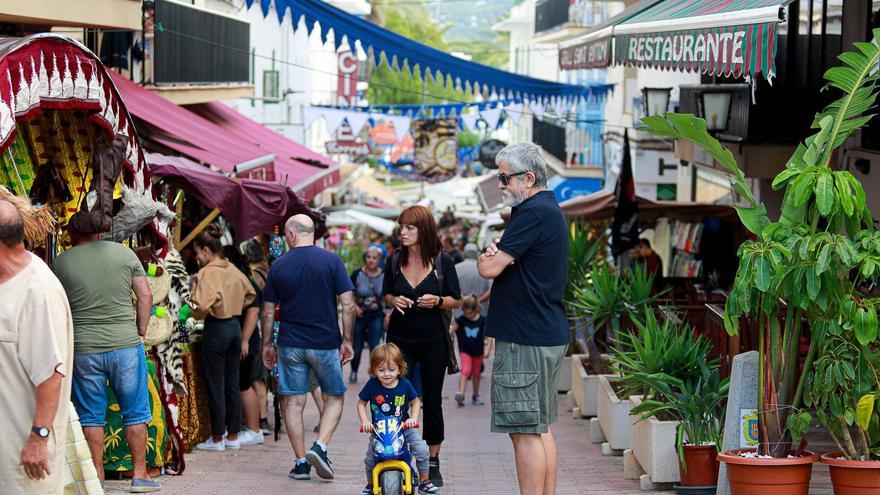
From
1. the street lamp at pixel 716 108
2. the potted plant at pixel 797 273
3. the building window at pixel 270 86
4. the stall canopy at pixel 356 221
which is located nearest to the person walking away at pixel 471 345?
the street lamp at pixel 716 108

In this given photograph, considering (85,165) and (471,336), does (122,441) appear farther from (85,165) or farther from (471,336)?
(471,336)

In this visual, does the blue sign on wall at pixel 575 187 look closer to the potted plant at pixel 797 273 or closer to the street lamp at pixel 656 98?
the street lamp at pixel 656 98

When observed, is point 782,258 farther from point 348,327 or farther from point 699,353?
point 348,327

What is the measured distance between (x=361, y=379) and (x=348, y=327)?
822 cm

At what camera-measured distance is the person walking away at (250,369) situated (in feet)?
36.4

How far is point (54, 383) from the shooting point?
5.49 metres

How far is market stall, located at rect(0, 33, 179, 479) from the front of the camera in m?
7.81

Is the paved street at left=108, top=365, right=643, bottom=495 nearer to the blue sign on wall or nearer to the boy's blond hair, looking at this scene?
the boy's blond hair

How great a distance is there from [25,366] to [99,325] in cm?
258

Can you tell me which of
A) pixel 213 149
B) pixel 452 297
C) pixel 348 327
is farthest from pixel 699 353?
pixel 213 149

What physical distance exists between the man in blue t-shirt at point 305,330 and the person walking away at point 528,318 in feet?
7.87

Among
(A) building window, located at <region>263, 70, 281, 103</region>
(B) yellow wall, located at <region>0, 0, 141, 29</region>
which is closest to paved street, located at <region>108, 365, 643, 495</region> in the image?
(B) yellow wall, located at <region>0, 0, 141, 29</region>

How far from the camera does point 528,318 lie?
705 cm

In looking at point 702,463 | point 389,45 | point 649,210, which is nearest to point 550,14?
point 649,210
